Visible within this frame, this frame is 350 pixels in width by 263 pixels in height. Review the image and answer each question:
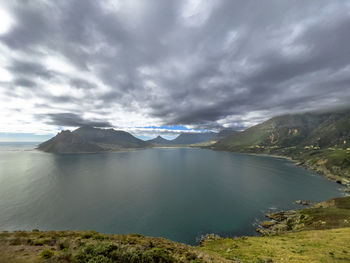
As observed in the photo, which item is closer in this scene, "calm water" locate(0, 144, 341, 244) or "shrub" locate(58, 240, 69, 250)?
"shrub" locate(58, 240, 69, 250)

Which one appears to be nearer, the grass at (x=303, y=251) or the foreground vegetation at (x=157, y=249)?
the foreground vegetation at (x=157, y=249)

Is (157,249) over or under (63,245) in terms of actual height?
over

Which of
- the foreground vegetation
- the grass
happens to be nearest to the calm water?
the foreground vegetation

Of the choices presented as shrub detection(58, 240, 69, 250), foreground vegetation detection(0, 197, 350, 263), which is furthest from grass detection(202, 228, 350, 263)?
shrub detection(58, 240, 69, 250)

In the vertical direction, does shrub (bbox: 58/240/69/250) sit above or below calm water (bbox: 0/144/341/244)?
above

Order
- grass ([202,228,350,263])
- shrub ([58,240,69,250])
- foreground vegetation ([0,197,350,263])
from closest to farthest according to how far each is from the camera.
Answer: foreground vegetation ([0,197,350,263]), shrub ([58,240,69,250]), grass ([202,228,350,263])

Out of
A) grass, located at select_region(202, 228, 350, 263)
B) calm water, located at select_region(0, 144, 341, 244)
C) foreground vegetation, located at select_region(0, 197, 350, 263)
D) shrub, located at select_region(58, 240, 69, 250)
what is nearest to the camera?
foreground vegetation, located at select_region(0, 197, 350, 263)

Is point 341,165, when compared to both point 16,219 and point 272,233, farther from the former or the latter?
point 16,219

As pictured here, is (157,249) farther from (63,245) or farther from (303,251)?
(303,251)

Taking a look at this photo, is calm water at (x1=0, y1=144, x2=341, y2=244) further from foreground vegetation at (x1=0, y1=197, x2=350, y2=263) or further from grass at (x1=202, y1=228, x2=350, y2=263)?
grass at (x1=202, y1=228, x2=350, y2=263)

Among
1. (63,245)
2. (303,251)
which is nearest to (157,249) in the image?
(63,245)

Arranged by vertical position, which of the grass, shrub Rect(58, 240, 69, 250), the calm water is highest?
shrub Rect(58, 240, 69, 250)

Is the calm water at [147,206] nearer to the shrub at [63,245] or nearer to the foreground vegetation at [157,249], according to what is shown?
the foreground vegetation at [157,249]

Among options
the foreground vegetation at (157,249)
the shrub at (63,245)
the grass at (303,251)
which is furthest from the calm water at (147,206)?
the shrub at (63,245)
